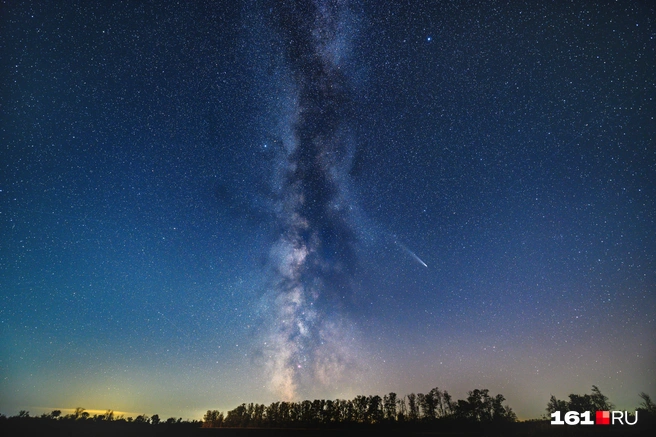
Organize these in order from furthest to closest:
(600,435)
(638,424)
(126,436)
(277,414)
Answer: (277,414)
(638,424)
(126,436)
(600,435)

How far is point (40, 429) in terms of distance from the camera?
52.5m

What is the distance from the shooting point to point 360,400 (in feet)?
363

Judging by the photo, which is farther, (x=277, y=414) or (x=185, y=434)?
(x=277, y=414)

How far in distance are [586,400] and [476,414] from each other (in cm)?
3760

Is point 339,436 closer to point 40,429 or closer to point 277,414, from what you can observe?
point 40,429

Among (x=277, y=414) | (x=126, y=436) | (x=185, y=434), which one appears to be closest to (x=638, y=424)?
(x=185, y=434)

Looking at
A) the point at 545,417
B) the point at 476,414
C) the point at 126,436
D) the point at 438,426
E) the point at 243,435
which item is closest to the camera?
the point at 243,435

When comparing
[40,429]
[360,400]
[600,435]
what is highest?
[600,435]

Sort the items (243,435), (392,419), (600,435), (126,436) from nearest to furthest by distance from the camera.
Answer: (600,435), (243,435), (126,436), (392,419)

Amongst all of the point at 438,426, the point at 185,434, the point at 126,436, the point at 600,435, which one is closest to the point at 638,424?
the point at 600,435

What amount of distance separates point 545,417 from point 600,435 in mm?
61825

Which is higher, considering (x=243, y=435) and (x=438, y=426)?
(x=243, y=435)

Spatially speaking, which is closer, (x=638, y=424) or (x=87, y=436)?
(x=87, y=436)

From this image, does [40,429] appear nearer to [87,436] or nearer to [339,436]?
[87,436]
